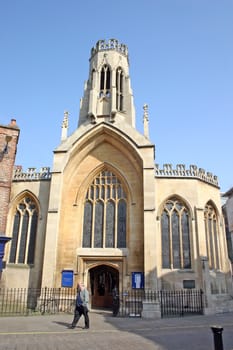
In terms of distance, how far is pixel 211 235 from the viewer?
1942 cm

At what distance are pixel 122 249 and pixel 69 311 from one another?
4774 millimetres

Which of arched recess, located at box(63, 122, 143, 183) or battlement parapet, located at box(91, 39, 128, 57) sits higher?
battlement parapet, located at box(91, 39, 128, 57)

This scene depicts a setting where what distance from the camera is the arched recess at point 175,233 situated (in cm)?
1762

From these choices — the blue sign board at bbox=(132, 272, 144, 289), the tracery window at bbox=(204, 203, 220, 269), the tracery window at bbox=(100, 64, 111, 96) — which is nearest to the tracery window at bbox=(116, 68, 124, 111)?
the tracery window at bbox=(100, 64, 111, 96)

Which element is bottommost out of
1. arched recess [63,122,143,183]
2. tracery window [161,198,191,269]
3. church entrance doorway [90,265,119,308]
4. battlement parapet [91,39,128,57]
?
church entrance doorway [90,265,119,308]

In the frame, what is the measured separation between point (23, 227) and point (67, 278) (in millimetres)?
5034

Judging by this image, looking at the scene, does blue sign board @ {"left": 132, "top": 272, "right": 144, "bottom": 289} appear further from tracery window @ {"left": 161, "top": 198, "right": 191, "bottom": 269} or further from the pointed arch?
the pointed arch

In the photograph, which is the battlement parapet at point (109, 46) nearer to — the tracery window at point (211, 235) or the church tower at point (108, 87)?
the church tower at point (108, 87)

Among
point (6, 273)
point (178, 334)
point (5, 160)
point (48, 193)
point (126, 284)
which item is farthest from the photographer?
point (48, 193)

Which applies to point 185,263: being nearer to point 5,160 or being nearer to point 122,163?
point 122,163

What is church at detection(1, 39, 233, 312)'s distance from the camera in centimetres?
1712

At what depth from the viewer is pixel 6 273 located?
18.1 meters

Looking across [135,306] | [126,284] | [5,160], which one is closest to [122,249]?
[126,284]

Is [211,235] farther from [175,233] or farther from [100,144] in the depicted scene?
[100,144]
